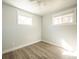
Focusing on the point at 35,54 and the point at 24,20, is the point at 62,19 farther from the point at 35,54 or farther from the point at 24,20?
the point at 35,54

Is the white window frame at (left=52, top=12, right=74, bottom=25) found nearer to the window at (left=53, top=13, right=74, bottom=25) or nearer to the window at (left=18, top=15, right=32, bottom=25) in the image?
the window at (left=53, top=13, right=74, bottom=25)

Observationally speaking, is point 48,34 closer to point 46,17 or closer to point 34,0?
point 46,17

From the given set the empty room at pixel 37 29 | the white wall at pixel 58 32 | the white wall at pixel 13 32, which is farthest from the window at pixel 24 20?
the white wall at pixel 58 32

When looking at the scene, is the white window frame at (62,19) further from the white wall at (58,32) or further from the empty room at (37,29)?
the white wall at (58,32)

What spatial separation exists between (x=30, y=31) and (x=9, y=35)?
1.33 meters

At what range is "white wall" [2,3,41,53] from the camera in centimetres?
236

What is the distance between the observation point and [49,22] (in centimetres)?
394

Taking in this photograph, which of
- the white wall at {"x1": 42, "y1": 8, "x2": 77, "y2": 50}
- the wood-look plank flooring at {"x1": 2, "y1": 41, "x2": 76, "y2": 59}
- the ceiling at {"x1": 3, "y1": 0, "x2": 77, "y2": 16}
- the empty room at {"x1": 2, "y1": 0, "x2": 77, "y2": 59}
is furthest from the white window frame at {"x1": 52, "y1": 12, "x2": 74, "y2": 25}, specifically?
the wood-look plank flooring at {"x1": 2, "y1": 41, "x2": 76, "y2": 59}

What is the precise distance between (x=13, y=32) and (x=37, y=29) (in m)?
1.89

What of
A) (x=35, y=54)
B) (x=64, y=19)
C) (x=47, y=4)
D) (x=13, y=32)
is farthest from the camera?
(x=64, y=19)

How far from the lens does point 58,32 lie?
3.26 meters

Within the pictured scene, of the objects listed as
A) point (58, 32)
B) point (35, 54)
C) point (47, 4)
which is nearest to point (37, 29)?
point (58, 32)

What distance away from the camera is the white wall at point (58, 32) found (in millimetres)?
2547

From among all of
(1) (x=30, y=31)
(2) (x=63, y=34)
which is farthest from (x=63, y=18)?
Answer: (1) (x=30, y=31)
